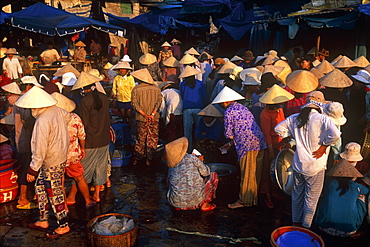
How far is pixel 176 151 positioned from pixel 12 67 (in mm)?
10605

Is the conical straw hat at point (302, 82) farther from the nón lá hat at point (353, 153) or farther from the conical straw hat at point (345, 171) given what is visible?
the conical straw hat at point (345, 171)

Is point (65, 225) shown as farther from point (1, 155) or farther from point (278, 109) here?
point (278, 109)

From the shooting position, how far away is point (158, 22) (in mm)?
17359

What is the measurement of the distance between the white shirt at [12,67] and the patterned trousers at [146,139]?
326 inches

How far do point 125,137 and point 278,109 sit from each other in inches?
161

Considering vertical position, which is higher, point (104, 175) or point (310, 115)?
point (310, 115)

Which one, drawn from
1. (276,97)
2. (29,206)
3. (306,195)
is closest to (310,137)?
(306,195)

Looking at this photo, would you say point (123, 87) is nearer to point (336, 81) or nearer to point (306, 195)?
point (336, 81)

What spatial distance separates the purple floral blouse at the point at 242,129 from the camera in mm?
5059

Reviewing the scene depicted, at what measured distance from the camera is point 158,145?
25.9ft

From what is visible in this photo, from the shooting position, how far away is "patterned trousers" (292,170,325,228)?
429 cm

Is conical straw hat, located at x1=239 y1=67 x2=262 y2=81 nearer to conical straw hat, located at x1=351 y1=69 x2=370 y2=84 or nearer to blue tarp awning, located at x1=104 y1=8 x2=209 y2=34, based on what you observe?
conical straw hat, located at x1=351 y1=69 x2=370 y2=84

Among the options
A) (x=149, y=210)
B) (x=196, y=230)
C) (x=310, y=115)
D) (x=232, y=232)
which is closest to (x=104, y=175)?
(x=149, y=210)

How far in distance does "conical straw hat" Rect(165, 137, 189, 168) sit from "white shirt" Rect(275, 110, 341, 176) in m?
1.40
